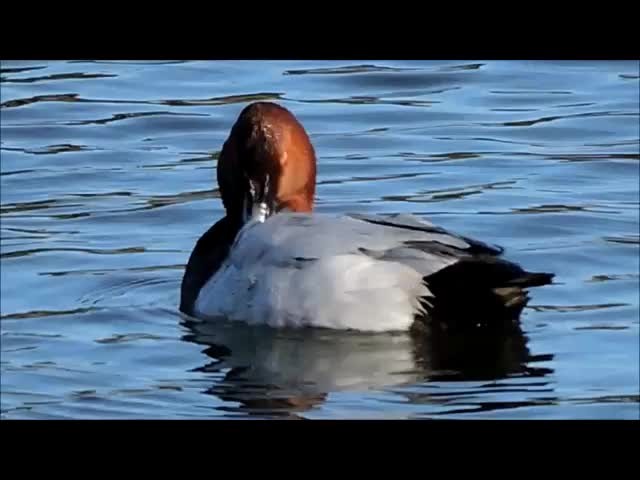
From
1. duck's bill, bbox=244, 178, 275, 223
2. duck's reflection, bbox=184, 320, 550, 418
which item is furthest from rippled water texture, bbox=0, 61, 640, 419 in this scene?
duck's bill, bbox=244, 178, 275, 223

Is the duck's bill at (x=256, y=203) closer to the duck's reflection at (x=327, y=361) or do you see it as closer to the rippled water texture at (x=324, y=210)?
the rippled water texture at (x=324, y=210)

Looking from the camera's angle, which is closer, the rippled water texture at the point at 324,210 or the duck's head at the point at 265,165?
the rippled water texture at the point at 324,210

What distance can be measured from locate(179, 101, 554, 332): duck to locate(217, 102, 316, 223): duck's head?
18.2 inches

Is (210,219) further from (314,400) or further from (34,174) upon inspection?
(314,400)

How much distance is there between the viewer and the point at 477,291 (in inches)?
251

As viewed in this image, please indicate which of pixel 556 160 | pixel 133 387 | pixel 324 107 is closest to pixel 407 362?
pixel 133 387

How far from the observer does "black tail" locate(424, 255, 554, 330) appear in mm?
6324

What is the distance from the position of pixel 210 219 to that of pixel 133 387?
9.17 feet

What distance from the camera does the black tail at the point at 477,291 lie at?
6324 millimetres

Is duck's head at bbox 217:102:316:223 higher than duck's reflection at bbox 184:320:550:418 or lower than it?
higher

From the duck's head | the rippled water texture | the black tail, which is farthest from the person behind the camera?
the duck's head

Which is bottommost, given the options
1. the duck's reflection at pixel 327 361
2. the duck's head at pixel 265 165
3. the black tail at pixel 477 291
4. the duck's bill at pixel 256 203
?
the duck's reflection at pixel 327 361

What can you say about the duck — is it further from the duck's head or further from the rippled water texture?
the duck's head

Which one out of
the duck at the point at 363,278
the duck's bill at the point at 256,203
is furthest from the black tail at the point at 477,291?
the duck's bill at the point at 256,203
